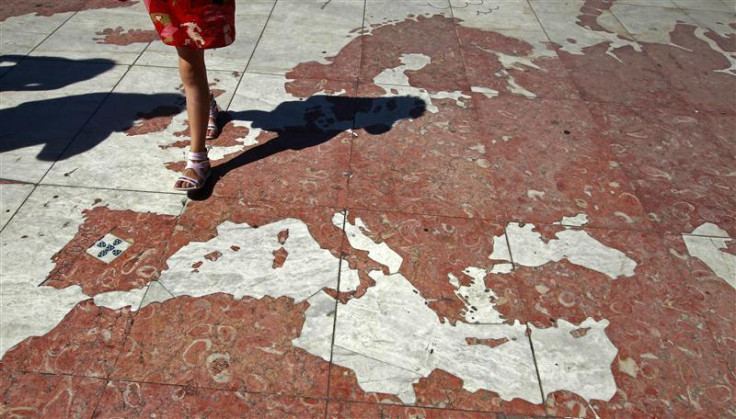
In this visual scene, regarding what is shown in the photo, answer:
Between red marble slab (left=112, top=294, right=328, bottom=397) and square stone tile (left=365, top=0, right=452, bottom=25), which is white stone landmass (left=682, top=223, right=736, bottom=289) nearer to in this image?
red marble slab (left=112, top=294, right=328, bottom=397)

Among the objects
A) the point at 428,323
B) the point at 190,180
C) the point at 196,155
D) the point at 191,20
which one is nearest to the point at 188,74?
the point at 191,20

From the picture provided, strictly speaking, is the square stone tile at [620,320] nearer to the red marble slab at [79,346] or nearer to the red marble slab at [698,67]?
the red marble slab at [79,346]

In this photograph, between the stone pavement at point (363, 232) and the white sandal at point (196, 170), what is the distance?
0.30 ft

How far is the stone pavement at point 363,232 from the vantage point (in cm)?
184

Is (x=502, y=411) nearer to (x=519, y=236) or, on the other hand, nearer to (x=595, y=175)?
(x=519, y=236)

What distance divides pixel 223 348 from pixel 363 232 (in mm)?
867

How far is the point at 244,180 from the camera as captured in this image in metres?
2.63

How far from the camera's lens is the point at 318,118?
3156 mm

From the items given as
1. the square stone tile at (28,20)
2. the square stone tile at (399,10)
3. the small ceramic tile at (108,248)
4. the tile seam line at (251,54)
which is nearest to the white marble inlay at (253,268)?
the small ceramic tile at (108,248)

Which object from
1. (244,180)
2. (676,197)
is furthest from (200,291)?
(676,197)

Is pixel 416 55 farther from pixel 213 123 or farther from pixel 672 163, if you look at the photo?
pixel 672 163

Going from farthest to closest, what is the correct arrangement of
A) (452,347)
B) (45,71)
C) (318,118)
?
(45,71) < (318,118) < (452,347)

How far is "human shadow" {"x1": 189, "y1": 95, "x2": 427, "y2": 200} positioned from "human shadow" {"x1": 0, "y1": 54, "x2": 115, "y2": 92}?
118 centimetres

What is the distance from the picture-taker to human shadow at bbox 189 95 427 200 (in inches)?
114
